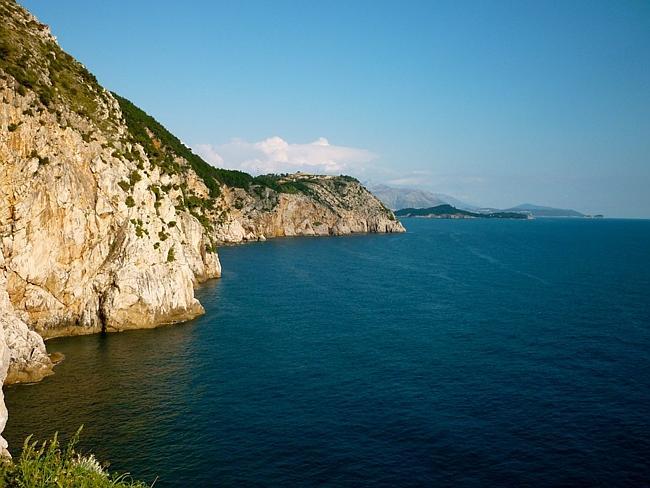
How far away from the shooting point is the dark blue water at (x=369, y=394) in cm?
3516

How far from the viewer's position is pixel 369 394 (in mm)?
47125

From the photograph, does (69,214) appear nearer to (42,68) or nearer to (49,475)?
(42,68)

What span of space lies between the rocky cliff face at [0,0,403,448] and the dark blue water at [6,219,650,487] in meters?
4.13

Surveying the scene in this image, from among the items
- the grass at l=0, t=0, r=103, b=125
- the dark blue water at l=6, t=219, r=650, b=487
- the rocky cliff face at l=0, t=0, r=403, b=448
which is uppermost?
the grass at l=0, t=0, r=103, b=125

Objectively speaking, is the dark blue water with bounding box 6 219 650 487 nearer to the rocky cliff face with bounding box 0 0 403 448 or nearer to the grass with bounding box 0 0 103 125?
the rocky cliff face with bounding box 0 0 403 448

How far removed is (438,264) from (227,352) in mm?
90589

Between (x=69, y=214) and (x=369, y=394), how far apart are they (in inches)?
1709

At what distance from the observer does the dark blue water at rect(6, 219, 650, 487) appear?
35.2 meters

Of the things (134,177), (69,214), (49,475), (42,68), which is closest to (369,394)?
(49,475)

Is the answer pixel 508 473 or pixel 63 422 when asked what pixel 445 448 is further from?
pixel 63 422

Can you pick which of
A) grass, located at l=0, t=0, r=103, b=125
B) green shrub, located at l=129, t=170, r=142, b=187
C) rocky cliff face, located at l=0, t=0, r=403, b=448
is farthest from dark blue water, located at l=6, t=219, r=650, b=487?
grass, located at l=0, t=0, r=103, b=125

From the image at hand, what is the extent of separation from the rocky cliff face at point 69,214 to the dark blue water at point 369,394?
4.13 m

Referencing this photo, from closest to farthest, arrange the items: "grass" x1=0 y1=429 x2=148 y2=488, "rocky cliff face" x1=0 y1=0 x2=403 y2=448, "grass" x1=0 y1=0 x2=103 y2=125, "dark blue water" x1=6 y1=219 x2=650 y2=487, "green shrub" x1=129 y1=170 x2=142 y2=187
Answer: "grass" x1=0 y1=429 x2=148 y2=488 → "dark blue water" x1=6 y1=219 x2=650 y2=487 → "rocky cliff face" x1=0 y1=0 x2=403 y2=448 → "grass" x1=0 y1=0 x2=103 y2=125 → "green shrub" x1=129 y1=170 x2=142 y2=187

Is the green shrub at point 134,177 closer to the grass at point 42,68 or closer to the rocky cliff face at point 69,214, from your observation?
the rocky cliff face at point 69,214
